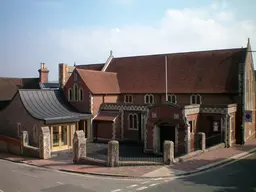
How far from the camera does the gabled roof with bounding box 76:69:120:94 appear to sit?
33.5 metres

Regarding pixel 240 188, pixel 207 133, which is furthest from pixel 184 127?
pixel 240 188

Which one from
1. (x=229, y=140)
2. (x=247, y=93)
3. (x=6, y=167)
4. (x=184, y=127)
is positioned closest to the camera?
(x=6, y=167)

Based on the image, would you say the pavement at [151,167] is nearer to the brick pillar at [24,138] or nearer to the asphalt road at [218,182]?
the asphalt road at [218,182]

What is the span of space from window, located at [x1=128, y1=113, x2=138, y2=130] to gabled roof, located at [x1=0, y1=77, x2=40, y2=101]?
60.8 ft

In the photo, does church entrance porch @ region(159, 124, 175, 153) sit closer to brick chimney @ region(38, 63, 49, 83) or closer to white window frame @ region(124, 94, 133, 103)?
white window frame @ region(124, 94, 133, 103)

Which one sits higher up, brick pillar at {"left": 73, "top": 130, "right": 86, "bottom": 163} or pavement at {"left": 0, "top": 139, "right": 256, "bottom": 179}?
brick pillar at {"left": 73, "top": 130, "right": 86, "bottom": 163}

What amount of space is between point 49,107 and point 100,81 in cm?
772

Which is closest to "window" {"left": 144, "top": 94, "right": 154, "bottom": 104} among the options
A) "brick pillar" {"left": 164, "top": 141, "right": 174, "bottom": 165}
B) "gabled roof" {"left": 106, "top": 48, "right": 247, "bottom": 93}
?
"gabled roof" {"left": 106, "top": 48, "right": 247, "bottom": 93}

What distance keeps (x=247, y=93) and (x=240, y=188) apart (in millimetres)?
18567

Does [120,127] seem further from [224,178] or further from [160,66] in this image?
[224,178]

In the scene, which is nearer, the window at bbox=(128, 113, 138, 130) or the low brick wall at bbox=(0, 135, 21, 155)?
the low brick wall at bbox=(0, 135, 21, 155)

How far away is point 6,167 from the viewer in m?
21.2

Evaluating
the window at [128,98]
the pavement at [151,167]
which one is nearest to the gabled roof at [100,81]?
the window at [128,98]

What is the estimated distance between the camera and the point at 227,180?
53.8ft
